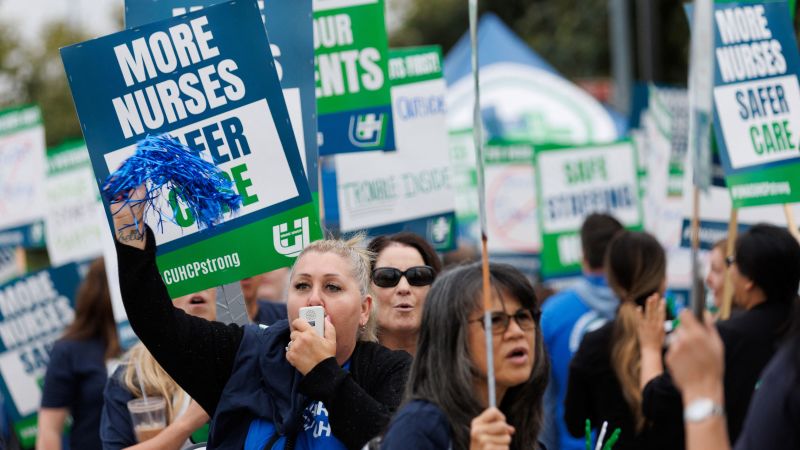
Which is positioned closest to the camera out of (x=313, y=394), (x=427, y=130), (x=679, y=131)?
(x=313, y=394)

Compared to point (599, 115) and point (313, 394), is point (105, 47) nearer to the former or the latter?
point (313, 394)

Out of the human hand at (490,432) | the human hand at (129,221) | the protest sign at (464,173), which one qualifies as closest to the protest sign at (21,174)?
the protest sign at (464,173)

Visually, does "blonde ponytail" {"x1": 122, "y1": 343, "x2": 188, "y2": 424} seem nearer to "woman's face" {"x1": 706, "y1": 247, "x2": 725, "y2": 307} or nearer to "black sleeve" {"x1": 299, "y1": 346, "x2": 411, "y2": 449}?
"black sleeve" {"x1": 299, "y1": 346, "x2": 411, "y2": 449}

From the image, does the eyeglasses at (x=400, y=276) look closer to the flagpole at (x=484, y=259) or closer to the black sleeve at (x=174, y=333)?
the black sleeve at (x=174, y=333)

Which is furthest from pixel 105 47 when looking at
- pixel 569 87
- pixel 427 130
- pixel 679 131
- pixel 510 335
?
pixel 569 87

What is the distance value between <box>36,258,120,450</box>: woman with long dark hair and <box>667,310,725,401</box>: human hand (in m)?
4.00

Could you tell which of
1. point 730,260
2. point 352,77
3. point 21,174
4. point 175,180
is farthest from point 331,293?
point 21,174

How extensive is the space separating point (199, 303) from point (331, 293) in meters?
1.28

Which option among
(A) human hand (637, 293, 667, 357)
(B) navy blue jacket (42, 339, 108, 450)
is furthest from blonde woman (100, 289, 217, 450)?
(A) human hand (637, 293, 667, 357)

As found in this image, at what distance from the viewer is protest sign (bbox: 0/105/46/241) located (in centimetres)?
1109

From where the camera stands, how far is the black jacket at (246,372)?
3.78 metres

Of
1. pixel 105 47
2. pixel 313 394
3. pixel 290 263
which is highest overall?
pixel 105 47

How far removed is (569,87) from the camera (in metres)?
17.3

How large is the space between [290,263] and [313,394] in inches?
36.1
